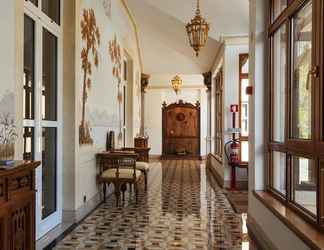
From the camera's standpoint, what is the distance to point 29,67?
3.83m

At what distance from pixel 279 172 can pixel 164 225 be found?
1.73 m

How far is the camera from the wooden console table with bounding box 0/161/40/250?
2211mm

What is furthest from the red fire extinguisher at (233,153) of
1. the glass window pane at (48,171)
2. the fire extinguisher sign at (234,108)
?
the glass window pane at (48,171)

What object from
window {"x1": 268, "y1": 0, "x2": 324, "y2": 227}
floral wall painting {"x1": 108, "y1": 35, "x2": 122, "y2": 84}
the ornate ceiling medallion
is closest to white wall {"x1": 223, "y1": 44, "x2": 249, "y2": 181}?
floral wall painting {"x1": 108, "y1": 35, "x2": 122, "y2": 84}

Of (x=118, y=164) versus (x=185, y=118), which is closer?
(x=118, y=164)

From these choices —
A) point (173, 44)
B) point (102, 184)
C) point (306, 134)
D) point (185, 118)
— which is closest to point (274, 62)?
point (306, 134)

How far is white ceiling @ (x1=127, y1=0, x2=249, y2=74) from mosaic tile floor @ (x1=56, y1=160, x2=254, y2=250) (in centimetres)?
371

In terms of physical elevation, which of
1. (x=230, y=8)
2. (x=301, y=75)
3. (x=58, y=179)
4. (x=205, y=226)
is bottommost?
(x=205, y=226)

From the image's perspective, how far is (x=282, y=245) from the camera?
3.22m

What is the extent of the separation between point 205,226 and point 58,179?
2.10 m

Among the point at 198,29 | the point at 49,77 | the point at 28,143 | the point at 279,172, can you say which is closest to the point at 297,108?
the point at 279,172

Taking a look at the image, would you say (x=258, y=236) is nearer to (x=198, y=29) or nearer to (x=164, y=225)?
(x=164, y=225)

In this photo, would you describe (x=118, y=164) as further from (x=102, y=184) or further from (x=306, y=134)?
(x=306, y=134)

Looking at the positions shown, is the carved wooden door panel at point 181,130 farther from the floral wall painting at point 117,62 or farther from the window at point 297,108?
the window at point 297,108
